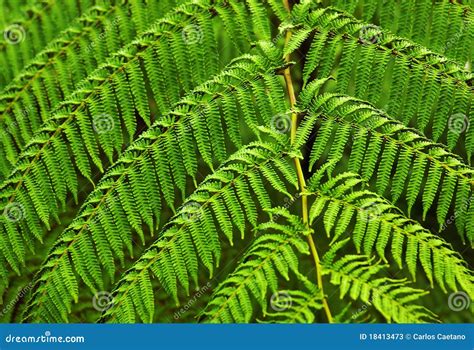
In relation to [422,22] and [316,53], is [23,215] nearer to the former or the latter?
[316,53]

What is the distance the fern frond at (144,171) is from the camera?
54.8 inches

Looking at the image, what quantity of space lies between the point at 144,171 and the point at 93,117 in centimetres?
24

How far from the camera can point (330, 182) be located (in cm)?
132

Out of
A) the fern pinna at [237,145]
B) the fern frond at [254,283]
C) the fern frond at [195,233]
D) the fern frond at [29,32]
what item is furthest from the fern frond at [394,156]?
the fern frond at [29,32]

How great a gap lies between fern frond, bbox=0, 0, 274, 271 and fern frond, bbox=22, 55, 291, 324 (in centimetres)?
11

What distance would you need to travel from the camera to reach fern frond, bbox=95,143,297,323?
4.27ft

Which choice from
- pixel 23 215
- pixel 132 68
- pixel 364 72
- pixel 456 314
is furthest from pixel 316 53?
pixel 456 314

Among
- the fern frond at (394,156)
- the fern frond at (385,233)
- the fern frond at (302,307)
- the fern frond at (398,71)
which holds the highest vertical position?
the fern frond at (398,71)

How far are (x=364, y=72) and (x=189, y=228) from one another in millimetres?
630

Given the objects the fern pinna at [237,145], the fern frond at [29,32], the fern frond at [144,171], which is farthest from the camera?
the fern frond at [29,32]

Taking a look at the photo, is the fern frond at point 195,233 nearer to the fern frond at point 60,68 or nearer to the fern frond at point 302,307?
the fern frond at point 302,307

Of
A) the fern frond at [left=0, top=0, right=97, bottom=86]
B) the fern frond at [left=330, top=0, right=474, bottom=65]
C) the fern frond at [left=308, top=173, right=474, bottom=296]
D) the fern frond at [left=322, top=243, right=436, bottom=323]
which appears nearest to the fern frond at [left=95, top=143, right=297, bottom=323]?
the fern frond at [left=308, top=173, right=474, bottom=296]

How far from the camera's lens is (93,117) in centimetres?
149

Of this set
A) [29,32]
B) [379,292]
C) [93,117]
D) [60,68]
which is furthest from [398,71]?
[29,32]
